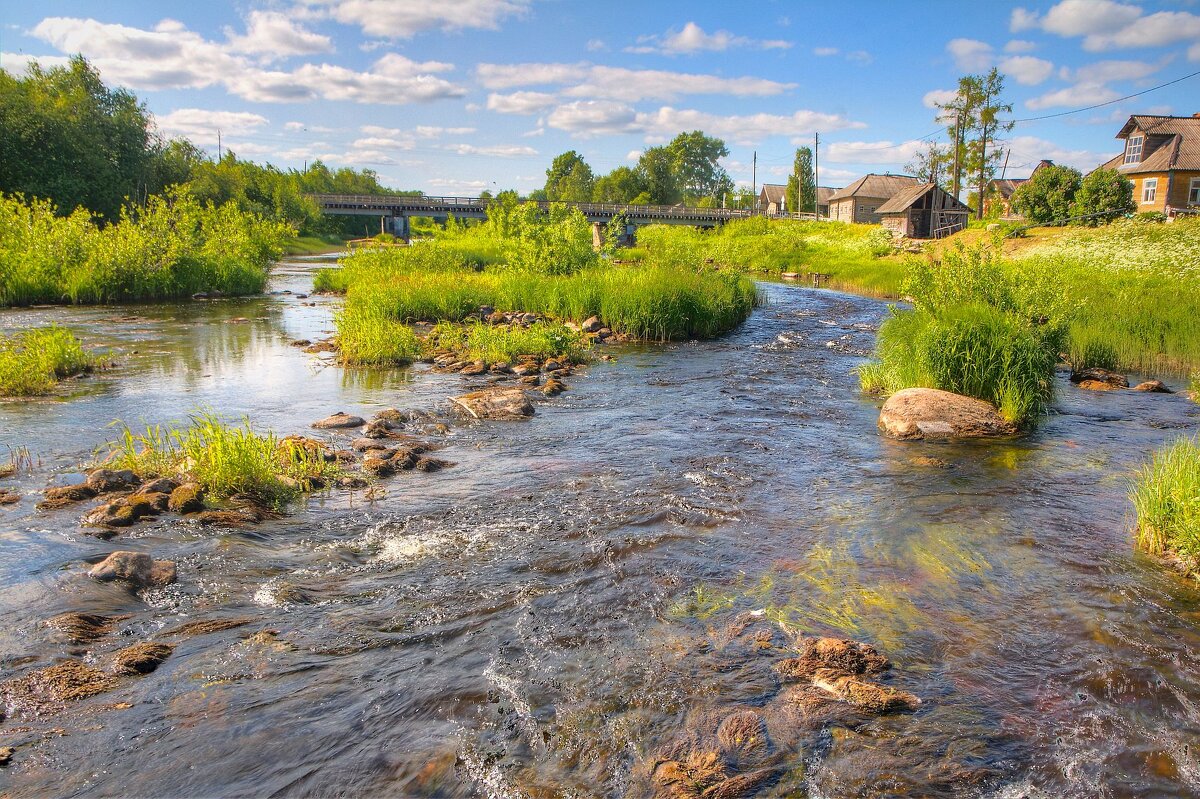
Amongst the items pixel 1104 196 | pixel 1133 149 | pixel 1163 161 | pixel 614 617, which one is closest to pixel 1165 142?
pixel 1133 149

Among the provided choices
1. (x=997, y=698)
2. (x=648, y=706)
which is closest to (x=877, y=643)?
(x=997, y=698)

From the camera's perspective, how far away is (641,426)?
43.5 feet

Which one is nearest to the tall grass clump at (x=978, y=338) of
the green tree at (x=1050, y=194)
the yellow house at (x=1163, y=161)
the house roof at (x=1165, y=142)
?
the green tree at (x=1050, y=194)

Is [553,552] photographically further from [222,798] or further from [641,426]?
[641,426]

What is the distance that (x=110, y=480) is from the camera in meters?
8.98

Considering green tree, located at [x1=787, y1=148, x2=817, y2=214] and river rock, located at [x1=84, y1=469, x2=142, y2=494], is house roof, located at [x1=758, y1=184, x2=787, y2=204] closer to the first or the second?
green tree, located at [x1=787, y1=148, x2=817, y2=214]

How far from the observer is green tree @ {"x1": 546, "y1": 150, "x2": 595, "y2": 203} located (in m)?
150

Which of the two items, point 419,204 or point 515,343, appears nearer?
point 515,343

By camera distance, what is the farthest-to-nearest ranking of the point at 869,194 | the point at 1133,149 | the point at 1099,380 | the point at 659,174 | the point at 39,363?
the point at 659,174, the point at 869,194, the point at 1133,149, the point at 1099,380, the point at 39,363

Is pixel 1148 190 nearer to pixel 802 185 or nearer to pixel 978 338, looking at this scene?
pixel 978 338

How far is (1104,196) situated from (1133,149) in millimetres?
20609

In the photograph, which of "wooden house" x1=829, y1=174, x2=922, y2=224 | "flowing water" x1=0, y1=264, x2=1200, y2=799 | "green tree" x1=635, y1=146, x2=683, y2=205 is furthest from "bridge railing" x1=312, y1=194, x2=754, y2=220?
"flowing water" x1=0, y1=264, x2=1200, y2=799

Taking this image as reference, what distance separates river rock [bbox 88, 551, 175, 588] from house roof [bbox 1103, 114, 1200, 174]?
2439 inches

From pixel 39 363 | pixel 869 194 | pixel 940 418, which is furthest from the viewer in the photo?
pixel 869 194
